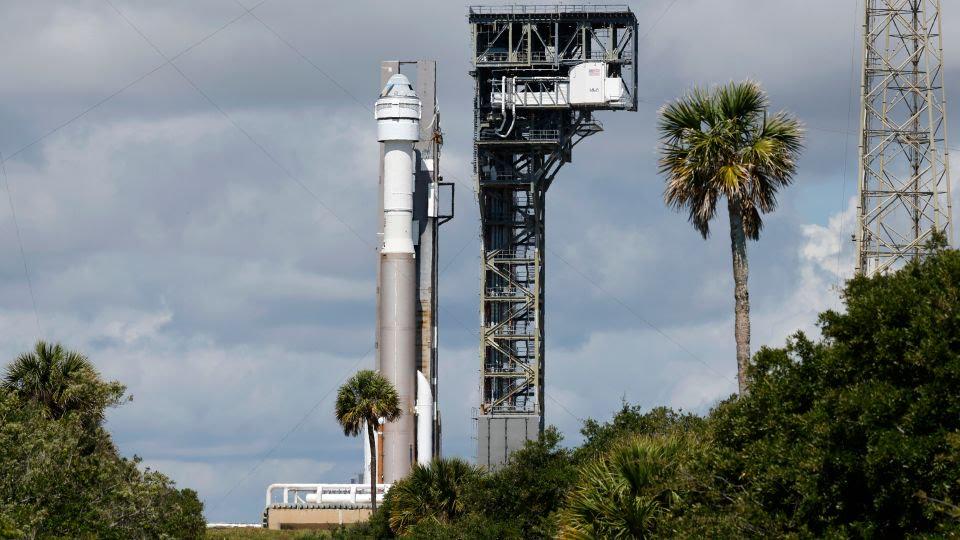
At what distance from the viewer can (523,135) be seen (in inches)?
4528

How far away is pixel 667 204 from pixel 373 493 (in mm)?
47064

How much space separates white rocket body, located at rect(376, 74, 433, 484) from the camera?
365 feet

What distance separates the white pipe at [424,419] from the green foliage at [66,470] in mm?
48653

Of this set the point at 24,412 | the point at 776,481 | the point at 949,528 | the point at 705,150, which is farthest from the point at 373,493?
the point at 949,528

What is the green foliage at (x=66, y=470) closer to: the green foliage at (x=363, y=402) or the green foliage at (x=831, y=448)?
the green foliage at (x=831, y=448)

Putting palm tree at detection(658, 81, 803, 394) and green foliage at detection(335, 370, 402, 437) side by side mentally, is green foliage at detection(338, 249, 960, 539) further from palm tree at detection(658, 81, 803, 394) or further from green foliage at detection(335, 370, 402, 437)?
green foliage at detection(335, 370, 402, 437)

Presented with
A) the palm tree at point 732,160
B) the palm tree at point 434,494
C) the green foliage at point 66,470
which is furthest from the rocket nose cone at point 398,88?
the palm tree at point 732,160

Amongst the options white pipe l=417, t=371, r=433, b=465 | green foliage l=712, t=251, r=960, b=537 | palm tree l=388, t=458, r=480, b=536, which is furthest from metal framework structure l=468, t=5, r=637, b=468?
green foliage l=712, t=251, r=960, b=537

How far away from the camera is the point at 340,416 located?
282 feet

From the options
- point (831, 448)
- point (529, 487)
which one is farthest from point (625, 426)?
point (831, 448)

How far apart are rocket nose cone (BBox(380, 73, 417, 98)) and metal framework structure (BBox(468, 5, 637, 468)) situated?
4303mm

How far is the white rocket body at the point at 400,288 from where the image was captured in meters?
111

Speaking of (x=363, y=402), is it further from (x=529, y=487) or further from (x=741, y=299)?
(x=741, y=299)

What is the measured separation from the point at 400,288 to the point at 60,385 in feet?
159
